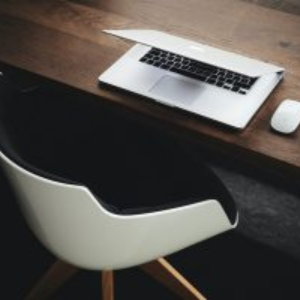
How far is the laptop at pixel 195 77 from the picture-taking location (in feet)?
4.38

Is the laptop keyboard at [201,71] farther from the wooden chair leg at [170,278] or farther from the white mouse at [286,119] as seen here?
the wooden chair leg at [170,278]

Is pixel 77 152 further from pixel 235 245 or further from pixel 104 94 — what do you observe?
pixel 235 245

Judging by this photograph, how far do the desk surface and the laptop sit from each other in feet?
0.08

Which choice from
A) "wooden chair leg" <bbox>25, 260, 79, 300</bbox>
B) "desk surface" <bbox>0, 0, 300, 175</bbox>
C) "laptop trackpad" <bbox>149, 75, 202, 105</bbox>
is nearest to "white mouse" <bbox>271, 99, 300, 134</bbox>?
"desk surface" <bbox>0, 0, 300, 175</bbox>

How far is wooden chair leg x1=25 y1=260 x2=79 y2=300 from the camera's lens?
67.3 inches

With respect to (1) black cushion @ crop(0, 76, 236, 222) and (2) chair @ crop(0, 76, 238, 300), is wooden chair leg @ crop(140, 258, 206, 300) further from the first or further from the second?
(1) black cushion @ crop(0, 76, 236, 222)

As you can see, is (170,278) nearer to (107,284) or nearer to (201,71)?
(107,284)

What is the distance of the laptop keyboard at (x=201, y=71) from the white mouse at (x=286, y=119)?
110 mm

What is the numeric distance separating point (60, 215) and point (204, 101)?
1.37 ft

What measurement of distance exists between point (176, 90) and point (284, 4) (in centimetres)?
68

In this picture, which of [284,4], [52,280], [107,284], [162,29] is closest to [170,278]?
[107,284]

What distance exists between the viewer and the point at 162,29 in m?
1.67

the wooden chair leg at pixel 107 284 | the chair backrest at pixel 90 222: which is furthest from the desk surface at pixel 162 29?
the wooden chair leg at pixel 107 284

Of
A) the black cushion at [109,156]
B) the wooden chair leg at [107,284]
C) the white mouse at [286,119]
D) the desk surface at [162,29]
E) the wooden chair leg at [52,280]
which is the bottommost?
the wooden chair leg at [52,280]
